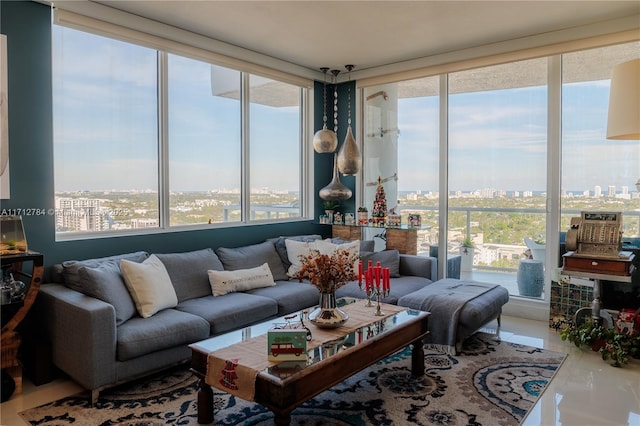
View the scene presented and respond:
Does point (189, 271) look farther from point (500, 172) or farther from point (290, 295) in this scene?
point (500, 172)

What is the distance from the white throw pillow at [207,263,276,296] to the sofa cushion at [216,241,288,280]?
0.37 feet

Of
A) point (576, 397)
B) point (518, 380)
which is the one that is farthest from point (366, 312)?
point (576, 397)

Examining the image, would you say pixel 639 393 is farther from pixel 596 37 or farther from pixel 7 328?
pixel 7 328

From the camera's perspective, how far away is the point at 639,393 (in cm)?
287

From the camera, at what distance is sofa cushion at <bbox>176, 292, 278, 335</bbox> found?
3.33 metres

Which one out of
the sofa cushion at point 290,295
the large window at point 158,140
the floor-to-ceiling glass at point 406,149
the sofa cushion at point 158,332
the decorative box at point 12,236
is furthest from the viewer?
the floor-to-ceiling glass at point 406,149

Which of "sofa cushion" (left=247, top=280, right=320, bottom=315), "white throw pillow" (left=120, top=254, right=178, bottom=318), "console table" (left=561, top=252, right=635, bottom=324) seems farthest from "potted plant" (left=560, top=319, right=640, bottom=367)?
"white throw pillow" (left=120, top=254, right=178, bottom=318)

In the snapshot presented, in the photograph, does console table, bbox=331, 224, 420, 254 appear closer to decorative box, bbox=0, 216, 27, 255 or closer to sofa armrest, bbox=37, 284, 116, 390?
sofa armrest, bbox=37, 284, 116, 390

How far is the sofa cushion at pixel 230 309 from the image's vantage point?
Result: 131 inches

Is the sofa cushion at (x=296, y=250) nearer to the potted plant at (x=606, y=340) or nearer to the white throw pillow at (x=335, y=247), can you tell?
the white throw pillow at (x=335, y=247)

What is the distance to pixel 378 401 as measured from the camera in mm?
2740

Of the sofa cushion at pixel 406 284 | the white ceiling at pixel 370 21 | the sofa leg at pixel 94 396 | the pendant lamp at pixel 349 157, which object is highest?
the white ceiling at pixel 370 21

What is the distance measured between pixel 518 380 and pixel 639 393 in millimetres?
723

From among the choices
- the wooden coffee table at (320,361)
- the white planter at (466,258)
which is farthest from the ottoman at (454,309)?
the white planter at (466,258)
